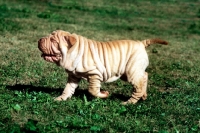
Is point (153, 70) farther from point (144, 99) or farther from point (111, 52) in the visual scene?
point (111, 52)

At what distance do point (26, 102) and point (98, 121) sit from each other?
130cm

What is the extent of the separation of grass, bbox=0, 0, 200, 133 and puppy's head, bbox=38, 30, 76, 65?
0.77m

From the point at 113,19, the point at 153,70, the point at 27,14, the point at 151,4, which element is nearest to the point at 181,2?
the point at 151,4

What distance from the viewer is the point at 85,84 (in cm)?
777

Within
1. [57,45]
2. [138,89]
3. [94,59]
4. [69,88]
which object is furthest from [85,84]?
[57,45]

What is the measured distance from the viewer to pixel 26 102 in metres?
6.07

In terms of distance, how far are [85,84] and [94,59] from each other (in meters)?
1.80

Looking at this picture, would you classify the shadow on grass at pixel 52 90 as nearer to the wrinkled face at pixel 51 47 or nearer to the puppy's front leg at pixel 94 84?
the puppy's front leg at pixel 94 84

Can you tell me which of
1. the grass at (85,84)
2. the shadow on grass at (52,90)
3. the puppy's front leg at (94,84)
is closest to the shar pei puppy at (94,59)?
the puppy's front leg at (94,84)

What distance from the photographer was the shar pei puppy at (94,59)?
5.92 metres

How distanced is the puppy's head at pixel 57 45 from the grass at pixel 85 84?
77 centimetres

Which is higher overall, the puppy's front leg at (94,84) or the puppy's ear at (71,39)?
the puppy's ear at (71,39)

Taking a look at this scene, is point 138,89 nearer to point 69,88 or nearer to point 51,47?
point 69,88

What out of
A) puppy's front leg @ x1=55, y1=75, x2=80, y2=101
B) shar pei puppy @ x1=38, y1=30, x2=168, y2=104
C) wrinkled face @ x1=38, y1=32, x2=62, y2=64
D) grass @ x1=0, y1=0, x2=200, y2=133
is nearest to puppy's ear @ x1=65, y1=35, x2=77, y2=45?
shar pei puppy @ x1=38, y1=30, x2=168, y2=104
